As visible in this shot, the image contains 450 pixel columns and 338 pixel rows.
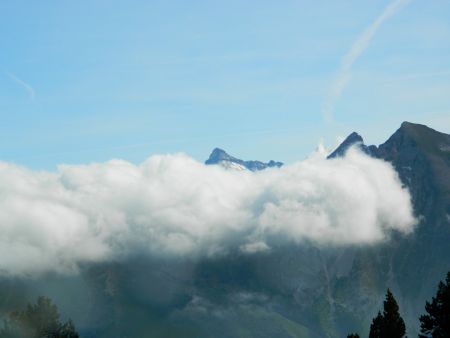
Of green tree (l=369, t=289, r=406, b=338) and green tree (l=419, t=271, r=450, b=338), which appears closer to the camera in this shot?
green tree (l=419, t=271, r=450, b=338)

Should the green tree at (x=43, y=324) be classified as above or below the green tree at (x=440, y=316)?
below

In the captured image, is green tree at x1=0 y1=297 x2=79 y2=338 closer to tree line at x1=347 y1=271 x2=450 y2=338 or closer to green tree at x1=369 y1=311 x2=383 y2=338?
tree line at x1=347 y1=271 x2=450 y2=338

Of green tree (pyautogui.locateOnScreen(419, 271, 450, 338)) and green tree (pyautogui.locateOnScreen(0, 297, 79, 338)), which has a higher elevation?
green tree (pyautogui.locateOnScreen(419, 271, 450, 338))

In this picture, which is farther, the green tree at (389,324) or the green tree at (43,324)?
the green tree at (43,324)

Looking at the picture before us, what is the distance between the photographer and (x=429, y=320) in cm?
12406

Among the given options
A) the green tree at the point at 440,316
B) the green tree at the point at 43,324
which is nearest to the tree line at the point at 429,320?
the green tree at the point at 440,316

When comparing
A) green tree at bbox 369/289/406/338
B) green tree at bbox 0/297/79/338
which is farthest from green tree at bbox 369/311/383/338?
green tree at bbox 0/297/79/338

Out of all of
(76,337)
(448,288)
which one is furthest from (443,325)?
(76,337)

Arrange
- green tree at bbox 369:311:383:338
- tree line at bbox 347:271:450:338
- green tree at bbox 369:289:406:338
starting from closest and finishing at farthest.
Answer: tree line at bbox 347:271:450:338
green tree at bbox 369:289:406:338
green tree at bbox 369:311:383:338

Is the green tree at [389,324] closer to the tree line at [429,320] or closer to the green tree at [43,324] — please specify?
the tree line at [429,320]

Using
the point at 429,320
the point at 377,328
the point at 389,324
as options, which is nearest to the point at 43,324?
the point at 377,328

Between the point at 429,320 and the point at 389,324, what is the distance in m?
7.14

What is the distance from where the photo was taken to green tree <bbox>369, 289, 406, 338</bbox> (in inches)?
4948

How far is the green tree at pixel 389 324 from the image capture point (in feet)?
412
